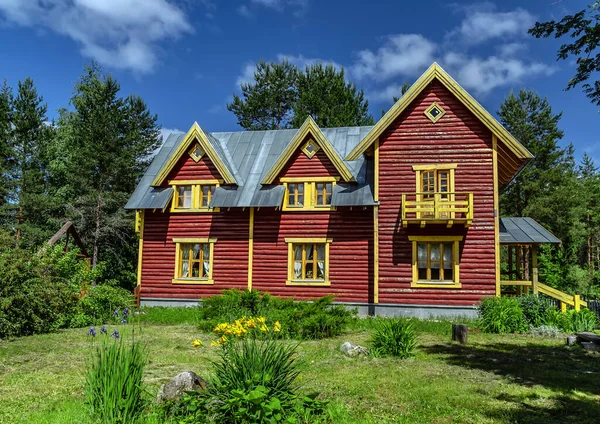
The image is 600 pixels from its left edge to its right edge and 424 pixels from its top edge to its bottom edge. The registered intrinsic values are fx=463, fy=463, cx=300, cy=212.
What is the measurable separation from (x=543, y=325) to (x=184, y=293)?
1587 cm

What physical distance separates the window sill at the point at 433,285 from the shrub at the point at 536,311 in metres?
2.90

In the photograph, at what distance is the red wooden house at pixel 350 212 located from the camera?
65.1 ft

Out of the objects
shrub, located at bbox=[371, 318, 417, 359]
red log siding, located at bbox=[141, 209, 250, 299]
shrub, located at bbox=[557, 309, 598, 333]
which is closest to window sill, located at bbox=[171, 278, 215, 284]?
red log siding, located at bbox=[141, 209, 250, 299]

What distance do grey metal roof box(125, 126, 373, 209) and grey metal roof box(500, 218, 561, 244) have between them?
632 cm

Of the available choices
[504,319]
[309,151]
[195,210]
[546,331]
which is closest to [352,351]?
[504,319]

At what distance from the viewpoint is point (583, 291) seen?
125 feet

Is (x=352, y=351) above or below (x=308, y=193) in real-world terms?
below

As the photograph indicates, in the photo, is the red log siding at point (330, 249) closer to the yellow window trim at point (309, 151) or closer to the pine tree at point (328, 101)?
the yellow window trim at point (309, 151)

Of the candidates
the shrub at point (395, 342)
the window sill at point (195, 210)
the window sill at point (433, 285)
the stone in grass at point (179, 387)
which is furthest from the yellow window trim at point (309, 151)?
the stone in grass at point (179, 387)

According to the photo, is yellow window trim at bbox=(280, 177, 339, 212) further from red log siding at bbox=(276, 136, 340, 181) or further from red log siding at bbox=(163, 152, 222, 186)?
red log siding at bbox=(163, 152, 222, 186)

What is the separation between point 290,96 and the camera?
44.6 meters

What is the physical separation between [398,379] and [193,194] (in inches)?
673

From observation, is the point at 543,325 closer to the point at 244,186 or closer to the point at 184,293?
the point at 244,186

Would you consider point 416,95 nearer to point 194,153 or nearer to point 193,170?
point 194,153
